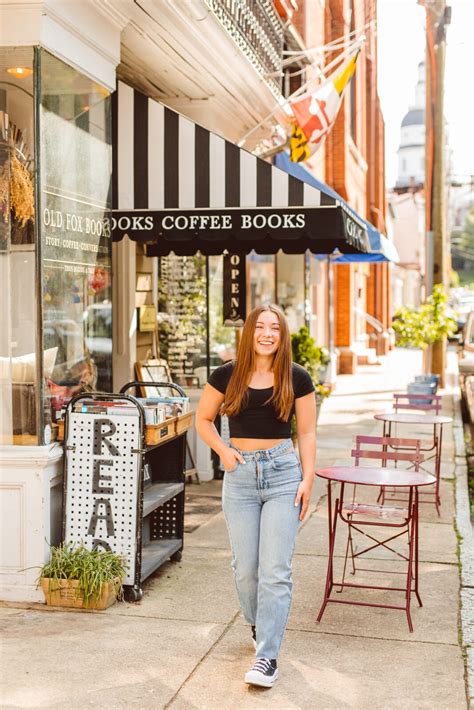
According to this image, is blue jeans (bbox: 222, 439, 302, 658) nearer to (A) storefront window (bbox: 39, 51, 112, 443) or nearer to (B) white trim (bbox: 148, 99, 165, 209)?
(A) storefront window (bbox: 39, 51, 112, 443)

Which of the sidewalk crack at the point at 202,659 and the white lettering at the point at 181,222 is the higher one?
the white lettering at the point at 181,222

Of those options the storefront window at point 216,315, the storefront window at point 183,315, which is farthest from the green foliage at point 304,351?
the storefront window at point 183,315

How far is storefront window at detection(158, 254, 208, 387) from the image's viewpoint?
406 inches

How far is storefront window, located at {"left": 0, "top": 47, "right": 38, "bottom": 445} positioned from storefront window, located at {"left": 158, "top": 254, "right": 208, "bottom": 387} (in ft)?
14.2

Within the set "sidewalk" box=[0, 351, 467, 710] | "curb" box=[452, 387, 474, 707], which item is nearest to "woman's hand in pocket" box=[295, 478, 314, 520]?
"sidewalk" box=[0, 351, 467, 710]

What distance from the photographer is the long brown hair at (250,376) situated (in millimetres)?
4699

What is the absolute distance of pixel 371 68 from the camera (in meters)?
29.1

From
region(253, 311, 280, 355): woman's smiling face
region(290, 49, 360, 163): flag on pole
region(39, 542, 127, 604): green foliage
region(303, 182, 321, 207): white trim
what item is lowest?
region(39, 542, 127, 604): green foliage

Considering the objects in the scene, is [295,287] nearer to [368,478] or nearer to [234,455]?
[368,478]

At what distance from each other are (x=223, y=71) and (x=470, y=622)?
583 centimetres

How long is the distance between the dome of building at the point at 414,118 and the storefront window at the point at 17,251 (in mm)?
109997

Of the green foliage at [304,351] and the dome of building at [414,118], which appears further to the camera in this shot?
the dome of building at [414,118]

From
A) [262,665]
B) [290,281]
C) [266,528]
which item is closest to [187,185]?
[266,528]

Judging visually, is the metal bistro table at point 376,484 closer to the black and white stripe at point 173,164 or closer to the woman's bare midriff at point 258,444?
the woman's bare midriff at point 258,444
